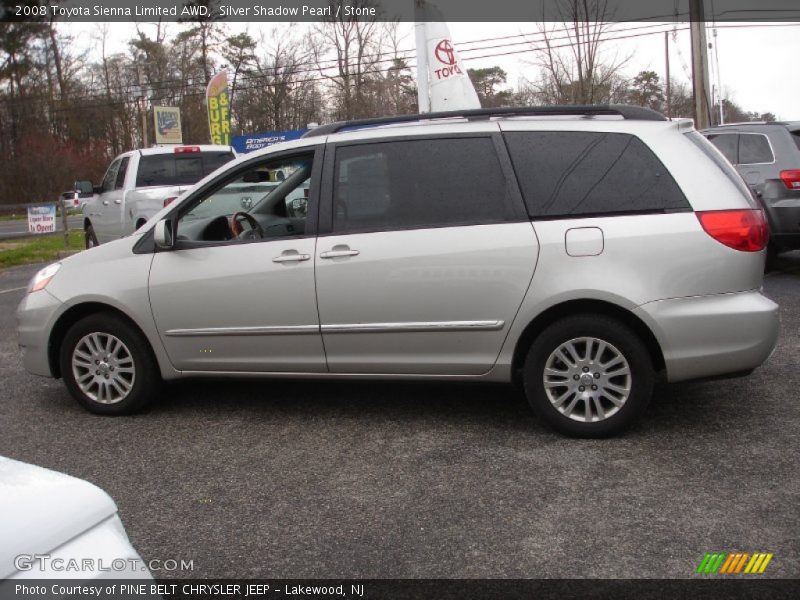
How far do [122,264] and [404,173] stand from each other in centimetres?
197

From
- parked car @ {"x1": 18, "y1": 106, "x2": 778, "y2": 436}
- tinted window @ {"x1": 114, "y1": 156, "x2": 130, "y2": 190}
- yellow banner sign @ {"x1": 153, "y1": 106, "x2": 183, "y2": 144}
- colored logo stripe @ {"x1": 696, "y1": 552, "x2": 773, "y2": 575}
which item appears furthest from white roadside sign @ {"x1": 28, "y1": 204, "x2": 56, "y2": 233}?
yellow banner sign @ {"x1": 153, "y1": 106, "x2": 183, "y2": 144}

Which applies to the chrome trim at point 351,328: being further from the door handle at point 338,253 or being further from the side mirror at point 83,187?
the side mirror at point 83,187

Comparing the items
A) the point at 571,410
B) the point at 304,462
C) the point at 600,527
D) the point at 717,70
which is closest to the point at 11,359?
the point at 304,462

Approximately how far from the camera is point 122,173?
1341 centimetres

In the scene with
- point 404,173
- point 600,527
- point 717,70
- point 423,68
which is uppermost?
point 717,70

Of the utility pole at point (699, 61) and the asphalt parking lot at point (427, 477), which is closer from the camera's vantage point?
the asphalt parking lot at point (427, 477)

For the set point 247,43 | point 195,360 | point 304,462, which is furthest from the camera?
point 247,43

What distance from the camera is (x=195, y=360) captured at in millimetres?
5328

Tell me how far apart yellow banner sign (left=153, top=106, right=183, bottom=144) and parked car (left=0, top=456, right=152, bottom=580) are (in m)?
44.6

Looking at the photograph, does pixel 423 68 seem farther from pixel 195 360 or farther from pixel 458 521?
pixel 458 521

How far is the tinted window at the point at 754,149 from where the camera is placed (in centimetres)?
990

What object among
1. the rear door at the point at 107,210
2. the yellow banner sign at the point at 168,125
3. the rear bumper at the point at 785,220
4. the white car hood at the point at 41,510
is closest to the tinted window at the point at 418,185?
the white car hood at the point at 41,510

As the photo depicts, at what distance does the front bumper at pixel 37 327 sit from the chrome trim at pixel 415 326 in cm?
197

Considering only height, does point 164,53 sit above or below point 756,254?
above
